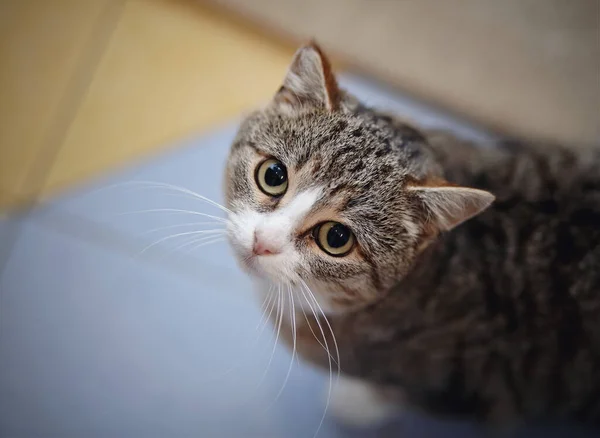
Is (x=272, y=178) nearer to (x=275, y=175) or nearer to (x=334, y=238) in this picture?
(x=275, y=175)

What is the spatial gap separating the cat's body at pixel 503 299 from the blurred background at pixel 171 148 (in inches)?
11.5

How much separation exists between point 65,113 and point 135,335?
68 cm

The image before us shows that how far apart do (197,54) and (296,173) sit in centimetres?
91

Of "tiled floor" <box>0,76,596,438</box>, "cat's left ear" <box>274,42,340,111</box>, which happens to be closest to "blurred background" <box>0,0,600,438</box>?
"tiled floor" <box>0,76,596,438</box>

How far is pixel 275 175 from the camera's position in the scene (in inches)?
35.8

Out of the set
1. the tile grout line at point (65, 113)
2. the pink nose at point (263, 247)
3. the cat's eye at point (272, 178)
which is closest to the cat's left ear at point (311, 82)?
the cat's eye at point (272, 178)

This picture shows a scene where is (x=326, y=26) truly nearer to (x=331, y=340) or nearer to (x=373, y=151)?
(x=373, y=151)

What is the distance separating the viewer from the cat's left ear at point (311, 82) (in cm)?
88

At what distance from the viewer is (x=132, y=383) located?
132cm

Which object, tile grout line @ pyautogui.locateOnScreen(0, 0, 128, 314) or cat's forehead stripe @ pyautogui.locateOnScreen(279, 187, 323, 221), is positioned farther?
tile grout line @ pyautogui.locateOnScreen(0, 0, 128, 314)

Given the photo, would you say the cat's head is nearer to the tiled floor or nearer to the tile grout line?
the tiled floor

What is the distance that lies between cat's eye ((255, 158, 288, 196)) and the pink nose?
0.09 metres

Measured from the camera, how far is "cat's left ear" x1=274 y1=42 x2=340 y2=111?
34.8 inches

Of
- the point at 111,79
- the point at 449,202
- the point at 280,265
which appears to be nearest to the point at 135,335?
the point at 280,265
